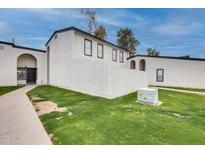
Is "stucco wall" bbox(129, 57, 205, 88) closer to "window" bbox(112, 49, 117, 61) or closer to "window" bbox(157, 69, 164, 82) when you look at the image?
"window" bbox(157, 69, 164, 82)

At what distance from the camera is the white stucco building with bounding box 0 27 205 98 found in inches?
433

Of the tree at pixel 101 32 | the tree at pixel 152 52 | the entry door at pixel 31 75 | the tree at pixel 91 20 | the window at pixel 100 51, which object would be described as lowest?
the entry door at pixel 31 75

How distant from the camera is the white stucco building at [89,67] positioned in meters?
11.0

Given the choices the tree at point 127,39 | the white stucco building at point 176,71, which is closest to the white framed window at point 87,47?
the white stucco building at point 176,71

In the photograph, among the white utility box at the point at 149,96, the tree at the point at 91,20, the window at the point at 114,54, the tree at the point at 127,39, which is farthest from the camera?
the tree at the point at 127,39

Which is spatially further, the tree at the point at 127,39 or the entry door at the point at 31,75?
the tree at the point at 127,39

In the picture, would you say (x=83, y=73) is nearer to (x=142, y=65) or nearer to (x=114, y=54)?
(x=114, y=54)

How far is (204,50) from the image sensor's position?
58.2ft

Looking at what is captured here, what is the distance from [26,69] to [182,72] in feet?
55.8

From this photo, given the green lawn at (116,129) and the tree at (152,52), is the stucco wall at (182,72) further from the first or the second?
the tree at (152,52)

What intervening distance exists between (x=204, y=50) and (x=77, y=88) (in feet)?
43.1

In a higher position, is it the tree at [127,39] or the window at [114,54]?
the tree at [127,39]

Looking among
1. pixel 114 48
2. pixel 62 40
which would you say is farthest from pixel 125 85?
pixel 114 48

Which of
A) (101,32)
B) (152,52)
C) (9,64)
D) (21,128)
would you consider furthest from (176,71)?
(152,52)
